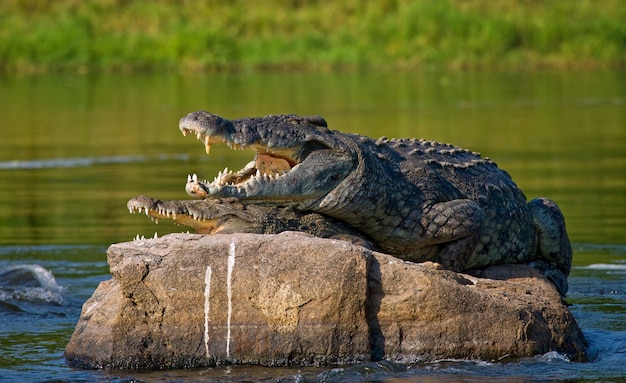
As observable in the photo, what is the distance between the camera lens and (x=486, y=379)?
21.3ft

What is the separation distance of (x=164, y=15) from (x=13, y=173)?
30023 millimetres

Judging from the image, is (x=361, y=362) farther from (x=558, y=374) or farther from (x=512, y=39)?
(x=512, y=39)

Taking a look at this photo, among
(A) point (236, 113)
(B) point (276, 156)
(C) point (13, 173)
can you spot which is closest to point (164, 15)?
(A) point (236, 113)

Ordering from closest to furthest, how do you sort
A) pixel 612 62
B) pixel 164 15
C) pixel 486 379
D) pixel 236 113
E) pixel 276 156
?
pixel 486 379 → pixel 276 156 → pixel 236 113 → pixel 612 62 → pixel 164 15

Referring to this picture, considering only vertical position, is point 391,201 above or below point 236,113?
below

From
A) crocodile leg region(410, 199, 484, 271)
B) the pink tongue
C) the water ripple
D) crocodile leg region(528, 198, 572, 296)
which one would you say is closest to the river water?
the water ripple

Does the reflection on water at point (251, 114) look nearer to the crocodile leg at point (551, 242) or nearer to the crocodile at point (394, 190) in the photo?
the crocodile leg at point (551, 242)

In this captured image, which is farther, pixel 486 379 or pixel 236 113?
pixel 236 113

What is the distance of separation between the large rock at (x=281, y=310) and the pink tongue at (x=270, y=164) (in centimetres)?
88

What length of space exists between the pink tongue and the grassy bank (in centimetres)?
3289

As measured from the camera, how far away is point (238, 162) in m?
17.6

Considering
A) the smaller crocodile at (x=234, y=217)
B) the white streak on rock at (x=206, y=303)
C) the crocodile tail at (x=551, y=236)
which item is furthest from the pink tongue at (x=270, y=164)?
the crocodile tail at (x=551, y=236)

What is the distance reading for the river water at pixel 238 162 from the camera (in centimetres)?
702

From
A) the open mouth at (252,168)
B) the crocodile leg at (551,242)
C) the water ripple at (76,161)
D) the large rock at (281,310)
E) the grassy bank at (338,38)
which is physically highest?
the grassy bank at (338,38)
